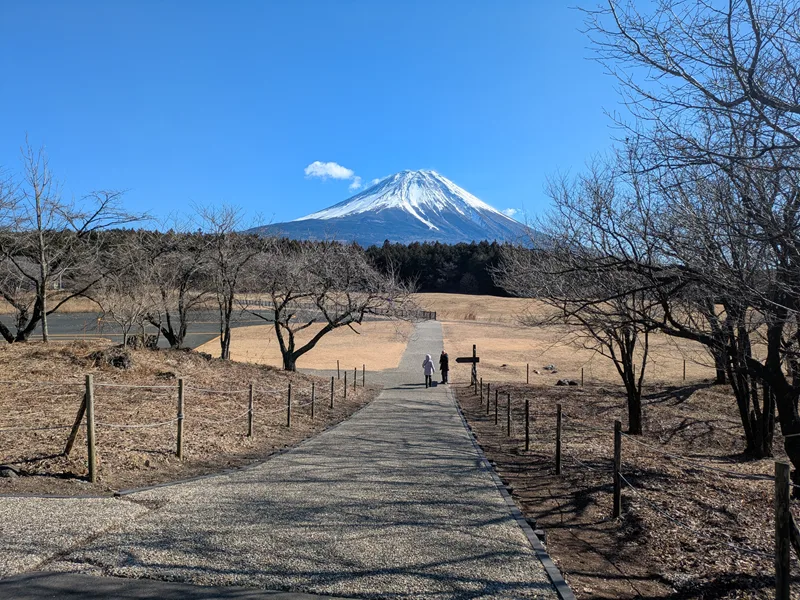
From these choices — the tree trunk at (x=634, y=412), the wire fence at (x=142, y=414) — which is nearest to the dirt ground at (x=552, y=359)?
the tree trunk at (x=634, y=412)

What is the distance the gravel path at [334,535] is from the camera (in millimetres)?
3809

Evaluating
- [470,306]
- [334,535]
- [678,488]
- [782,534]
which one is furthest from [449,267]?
[782,534]

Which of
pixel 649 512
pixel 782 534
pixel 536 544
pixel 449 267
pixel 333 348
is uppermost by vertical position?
pixel 449 267

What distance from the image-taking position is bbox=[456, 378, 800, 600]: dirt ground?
4434mm

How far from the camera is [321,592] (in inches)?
142

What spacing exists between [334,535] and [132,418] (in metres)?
6.04

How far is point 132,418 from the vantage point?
30.6 ft

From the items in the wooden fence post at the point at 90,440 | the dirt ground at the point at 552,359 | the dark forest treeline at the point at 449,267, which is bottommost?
the dirt ground at the point at 552,359

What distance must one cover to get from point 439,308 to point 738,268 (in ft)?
236

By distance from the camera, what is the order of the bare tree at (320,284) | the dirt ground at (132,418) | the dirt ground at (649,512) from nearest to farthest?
the dirt ground at (649,512) < the dirt ground at (132,418) < the bare tree at (320,284)

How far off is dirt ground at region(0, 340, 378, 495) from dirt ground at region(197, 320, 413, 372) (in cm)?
1209

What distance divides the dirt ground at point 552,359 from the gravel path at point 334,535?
1277 centimetres

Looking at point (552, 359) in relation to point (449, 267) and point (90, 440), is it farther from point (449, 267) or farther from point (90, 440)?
point (449, 267)

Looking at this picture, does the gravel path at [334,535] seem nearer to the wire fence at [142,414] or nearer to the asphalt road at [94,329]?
the wire fence at [142,414]
